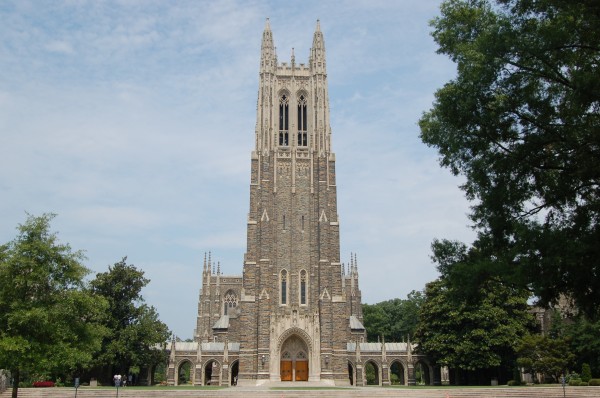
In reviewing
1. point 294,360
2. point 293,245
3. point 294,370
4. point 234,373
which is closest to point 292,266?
point 293,245

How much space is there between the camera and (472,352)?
43.9m

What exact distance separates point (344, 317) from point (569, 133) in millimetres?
35225

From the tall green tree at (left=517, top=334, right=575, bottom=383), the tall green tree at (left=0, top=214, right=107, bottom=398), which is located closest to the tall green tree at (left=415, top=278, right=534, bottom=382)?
the tall green tree at (left=517, top=334, right=575, bottom=383)

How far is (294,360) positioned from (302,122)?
837 inches

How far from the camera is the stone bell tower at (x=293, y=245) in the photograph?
46.8 meters

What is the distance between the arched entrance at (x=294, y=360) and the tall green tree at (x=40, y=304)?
23.2 m

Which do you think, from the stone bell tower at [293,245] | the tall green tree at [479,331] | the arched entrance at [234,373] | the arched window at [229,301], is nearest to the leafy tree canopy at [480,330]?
the tall green tree at [479,331]

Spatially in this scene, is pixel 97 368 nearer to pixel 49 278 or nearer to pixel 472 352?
pixel 49 278

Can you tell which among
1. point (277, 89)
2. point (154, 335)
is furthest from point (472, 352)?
point (277, 89)

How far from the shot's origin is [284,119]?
54188mm

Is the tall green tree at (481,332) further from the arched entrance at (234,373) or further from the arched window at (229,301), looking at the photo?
the arched window at (229,301)

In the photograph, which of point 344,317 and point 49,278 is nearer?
point 49,278

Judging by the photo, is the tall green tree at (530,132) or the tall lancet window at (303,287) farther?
the tall lancet window at (303,287)

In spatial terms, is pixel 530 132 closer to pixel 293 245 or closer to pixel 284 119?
pixel 293 245
